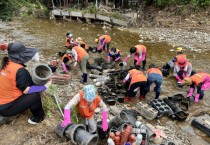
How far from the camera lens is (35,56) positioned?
4164 mm

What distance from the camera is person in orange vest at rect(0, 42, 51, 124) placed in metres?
3.89

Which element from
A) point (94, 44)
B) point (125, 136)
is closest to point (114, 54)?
point (94, 44)

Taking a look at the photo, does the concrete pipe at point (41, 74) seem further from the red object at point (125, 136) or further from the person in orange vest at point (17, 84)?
the red object at point (125, 136)

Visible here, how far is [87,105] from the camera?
450cm

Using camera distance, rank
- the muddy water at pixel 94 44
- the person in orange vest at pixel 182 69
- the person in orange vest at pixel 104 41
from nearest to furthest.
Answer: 1. the muddy water at pixel 94 44
2. the person in orange vest at pixel 182 69
3. the person in orange vest at pixel 104 41

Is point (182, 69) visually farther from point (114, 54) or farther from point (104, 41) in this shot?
point (104, 41)

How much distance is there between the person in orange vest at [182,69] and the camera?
348 inches

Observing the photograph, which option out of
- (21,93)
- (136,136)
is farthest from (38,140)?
(136,136)

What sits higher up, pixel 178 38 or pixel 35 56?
pixel 35 56

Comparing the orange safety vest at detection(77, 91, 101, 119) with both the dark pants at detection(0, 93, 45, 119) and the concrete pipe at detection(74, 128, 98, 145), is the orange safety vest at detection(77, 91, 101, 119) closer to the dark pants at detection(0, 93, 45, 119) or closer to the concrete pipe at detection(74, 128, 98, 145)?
the concrete pipe at detection(74, 128, 98, 145)

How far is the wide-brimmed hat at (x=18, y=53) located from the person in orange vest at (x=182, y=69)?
6.14 meters

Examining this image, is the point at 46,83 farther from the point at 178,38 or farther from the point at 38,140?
the point at 178,38

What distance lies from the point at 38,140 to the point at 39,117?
1.41ft

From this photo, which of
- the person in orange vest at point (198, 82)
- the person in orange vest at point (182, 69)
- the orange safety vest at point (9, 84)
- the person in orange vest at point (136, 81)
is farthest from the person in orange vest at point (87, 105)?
the person in orange vest at point (182, 69)
